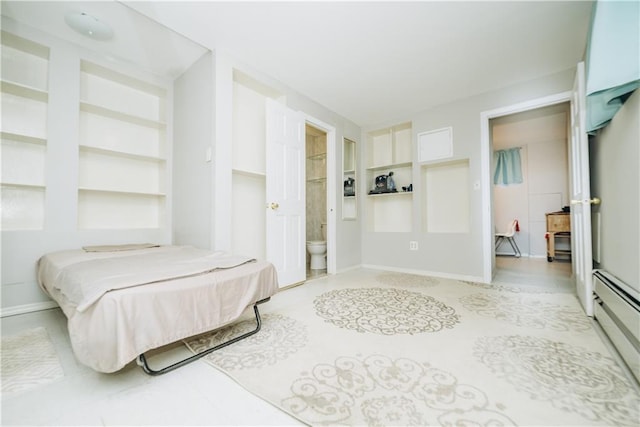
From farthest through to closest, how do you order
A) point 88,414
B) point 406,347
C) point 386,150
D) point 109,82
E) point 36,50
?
1. point 386,150
2. point 109,82
3. point 36,50
4. point 406,347
5. point 88,414

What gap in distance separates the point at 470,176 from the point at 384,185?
126cm

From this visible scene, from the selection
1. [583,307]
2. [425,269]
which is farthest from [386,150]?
[583,307]

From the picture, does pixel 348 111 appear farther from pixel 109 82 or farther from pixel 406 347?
pixel 406 347

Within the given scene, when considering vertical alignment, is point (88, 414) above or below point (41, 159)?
below

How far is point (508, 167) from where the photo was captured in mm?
5742

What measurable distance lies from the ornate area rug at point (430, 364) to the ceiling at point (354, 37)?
2.39 m

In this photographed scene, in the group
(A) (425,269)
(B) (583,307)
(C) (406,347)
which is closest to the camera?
(C) (406,347)

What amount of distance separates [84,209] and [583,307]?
15.3 feet

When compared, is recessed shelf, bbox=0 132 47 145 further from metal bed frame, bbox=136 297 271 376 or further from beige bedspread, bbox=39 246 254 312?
metal bed frame, bbox=136 297 271 376

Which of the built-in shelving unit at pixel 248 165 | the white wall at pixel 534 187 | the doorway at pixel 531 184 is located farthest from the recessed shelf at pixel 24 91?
the white wall at pixel 534 187

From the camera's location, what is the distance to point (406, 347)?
1499mm

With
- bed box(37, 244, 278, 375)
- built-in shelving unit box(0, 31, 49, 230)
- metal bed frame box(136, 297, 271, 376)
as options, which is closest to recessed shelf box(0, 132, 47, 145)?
built-in shelving unit box(0, 31, 49, 230)

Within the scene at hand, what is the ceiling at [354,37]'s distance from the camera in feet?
6.43

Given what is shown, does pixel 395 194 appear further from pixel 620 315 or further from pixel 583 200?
pixel 620 315
